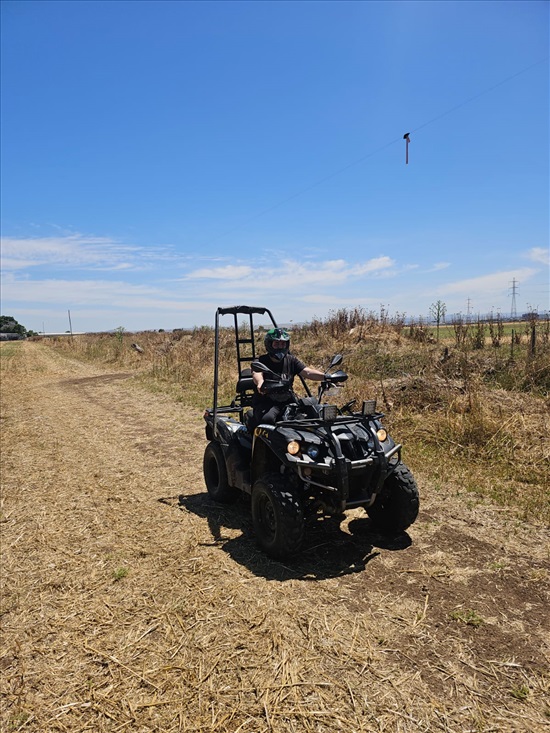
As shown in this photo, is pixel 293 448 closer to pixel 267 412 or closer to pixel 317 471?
pixel 317 471

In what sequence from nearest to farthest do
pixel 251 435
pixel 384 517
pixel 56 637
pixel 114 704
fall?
pixel 114 704
pixel 56 637
pixel 384 517
pixel 251 435

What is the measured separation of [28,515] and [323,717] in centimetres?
388

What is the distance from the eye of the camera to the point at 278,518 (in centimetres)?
356

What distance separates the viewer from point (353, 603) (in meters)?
3.20

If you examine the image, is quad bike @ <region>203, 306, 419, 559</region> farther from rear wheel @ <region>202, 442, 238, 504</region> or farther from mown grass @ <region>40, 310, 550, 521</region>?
mown grass @ <region>40, 310, 550, 521</region>

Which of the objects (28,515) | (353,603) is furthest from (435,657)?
(28,515)

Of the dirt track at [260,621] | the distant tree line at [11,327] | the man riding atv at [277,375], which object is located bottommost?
the dirt track at [260,621]

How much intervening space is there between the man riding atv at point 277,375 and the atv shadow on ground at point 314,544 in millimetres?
1077

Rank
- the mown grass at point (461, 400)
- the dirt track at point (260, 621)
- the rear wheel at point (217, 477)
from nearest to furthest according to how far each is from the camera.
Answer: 1. the dirt track at point (260, 621)
2. the rear wheel at point (217, 477)
3. the mown grass at point (461, 400)

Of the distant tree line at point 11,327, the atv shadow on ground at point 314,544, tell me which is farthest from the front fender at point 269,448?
the distant tree line at point 11,327

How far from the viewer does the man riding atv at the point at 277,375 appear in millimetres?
4262

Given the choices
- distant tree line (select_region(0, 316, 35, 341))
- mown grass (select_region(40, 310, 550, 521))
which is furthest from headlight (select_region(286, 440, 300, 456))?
distant tree line (select_region(0, 316, 35, 341))

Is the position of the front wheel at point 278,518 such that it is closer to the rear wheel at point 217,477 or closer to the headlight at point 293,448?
the headlight at point 293,448

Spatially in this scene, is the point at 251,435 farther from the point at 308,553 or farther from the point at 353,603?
the point at 353,603
